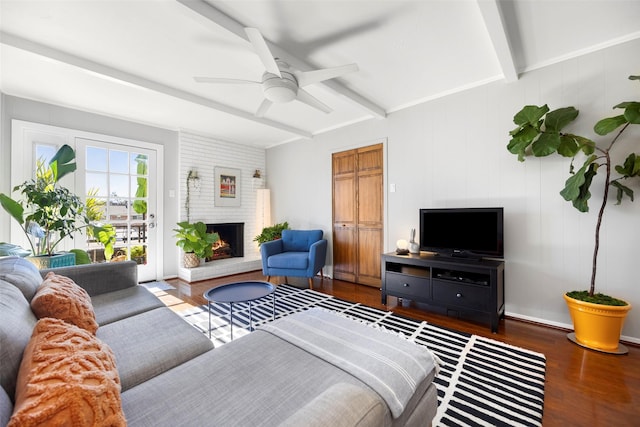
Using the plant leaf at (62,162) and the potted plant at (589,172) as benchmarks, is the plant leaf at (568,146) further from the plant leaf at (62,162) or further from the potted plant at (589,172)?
the plant leaf at (62,162)

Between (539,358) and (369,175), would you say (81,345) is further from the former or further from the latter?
(369,175)

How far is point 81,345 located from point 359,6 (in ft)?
7.67

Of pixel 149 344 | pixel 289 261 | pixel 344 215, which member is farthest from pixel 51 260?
pixel 344 215

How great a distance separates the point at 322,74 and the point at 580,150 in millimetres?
2342

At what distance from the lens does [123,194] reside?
390 centimetres

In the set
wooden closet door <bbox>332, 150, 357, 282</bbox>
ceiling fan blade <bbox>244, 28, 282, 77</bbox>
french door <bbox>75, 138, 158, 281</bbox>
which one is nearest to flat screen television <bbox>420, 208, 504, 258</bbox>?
wooden closet door <bbox>332, 150, 357, 282</bbox>

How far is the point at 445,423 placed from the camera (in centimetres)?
141

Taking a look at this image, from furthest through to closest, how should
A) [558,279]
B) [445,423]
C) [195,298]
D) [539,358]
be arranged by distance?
1. [195,298]
2. [558,279]
3. [539,358]
4. [445,423]

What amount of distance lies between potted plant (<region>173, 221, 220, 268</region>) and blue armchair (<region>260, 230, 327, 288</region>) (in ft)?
3.43

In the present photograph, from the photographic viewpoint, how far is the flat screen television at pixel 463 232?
2.62 m

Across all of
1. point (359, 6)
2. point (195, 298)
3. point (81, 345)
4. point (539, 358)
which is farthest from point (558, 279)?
point (195, 298)

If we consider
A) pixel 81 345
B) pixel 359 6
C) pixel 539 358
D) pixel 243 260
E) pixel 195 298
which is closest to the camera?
pixel 81 345

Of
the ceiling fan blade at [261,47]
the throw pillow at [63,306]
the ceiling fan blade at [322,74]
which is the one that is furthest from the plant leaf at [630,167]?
the throw pillow at [63,306]

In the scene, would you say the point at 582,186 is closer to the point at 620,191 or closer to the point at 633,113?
the point at 620,191
